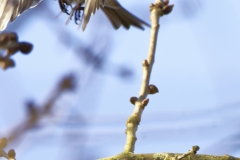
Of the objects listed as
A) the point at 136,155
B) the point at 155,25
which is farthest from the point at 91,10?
the point at 136,155

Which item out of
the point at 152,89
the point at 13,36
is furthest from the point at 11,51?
the point at 152,89

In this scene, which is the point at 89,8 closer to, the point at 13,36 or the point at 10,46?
Answer: the point at 13,36

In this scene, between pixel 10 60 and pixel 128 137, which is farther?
pixel 128 137

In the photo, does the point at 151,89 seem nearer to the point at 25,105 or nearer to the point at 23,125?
the point at 25,105

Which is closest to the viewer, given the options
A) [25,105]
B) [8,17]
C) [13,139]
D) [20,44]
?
[13,139]

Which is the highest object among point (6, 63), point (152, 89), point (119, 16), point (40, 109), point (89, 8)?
point (119, 16)

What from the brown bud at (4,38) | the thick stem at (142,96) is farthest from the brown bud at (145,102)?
the brown bud at (4,38)
